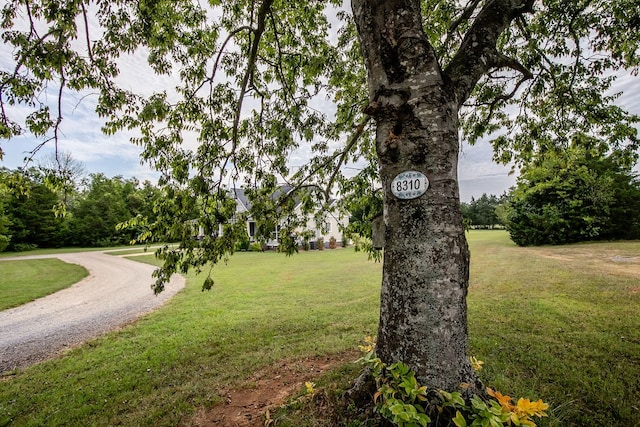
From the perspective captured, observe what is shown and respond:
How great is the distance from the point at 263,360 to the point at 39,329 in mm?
6532

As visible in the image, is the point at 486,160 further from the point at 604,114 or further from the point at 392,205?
the point at 392,205

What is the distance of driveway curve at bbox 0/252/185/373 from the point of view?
5.99m

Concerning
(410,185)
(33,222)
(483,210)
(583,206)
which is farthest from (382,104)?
(483,210)

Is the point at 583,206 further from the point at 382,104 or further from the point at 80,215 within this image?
the point at 80,215

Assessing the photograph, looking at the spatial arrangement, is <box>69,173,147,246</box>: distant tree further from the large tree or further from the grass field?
the large tree

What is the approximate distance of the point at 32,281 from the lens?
12742mm

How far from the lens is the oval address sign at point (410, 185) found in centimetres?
215

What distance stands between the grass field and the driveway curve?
0.72m

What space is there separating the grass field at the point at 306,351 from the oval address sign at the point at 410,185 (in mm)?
2006

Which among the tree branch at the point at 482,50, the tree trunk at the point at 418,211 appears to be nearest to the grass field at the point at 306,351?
the tree trunk at the point at 418,211

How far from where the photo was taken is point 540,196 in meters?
20.5

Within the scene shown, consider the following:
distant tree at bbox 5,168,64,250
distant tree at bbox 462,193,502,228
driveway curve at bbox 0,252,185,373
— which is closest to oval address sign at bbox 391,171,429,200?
driveway curve at bbox 0,252,185,373

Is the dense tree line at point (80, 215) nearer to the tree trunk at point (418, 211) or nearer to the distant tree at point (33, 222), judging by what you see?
the distant tree at point (33, 222)

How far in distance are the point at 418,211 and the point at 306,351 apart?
10.9 feet
